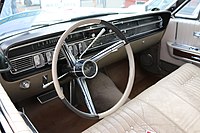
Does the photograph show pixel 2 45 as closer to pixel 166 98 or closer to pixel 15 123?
pixel 15 123

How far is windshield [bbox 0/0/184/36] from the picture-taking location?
1419mm

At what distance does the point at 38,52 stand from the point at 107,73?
3.55 ft

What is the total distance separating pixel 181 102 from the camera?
4.33ft

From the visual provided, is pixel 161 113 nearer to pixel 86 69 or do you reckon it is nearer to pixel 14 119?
pixel 86 69

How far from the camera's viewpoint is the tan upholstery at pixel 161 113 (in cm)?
115

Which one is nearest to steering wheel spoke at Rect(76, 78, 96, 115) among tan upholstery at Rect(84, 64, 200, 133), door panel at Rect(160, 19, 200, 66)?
tan upholstery at Rect(84, 64, 200, 133)

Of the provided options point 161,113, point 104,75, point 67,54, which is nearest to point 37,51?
point 67,54

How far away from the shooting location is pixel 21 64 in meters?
1.29

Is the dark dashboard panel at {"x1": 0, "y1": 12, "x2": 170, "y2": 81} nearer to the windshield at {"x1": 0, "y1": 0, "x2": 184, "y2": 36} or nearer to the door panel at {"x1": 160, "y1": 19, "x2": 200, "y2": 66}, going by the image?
the windshield at {"x1": 0, "y1": 0, "x2": 184, "y2": 36}

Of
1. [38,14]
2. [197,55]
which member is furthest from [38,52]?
[197,55]

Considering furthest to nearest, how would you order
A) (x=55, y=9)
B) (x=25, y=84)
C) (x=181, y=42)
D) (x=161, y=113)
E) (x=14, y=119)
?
(x=181, y=42)
(x=55, y=9)
(x=25, y=84)
(x=161, y=113)
(x=14, y=119)

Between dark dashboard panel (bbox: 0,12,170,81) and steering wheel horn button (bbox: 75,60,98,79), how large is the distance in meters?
0.19

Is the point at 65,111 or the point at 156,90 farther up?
the point at 156,90

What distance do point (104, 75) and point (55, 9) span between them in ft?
2.71
